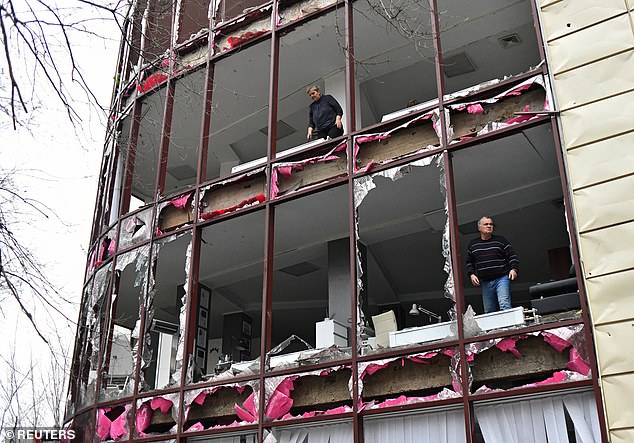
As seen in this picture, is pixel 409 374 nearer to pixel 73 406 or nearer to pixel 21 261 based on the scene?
pixel 21 261

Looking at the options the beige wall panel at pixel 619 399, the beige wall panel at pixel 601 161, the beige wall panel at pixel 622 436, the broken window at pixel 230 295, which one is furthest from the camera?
the broken window at pixel 230 295

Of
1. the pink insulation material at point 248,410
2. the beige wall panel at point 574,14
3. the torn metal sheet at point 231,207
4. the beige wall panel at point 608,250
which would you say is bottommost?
the pink insulation material at point 248,410

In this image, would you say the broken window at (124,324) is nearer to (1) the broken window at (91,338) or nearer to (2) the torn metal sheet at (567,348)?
(1) the broken window at (91,338)

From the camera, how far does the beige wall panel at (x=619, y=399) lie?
827 centimetres

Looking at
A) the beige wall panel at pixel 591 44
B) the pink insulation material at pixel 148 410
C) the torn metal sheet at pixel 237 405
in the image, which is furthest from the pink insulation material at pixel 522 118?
the pink insulation material at pixel 148 410

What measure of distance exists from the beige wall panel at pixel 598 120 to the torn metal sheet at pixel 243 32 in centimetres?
717

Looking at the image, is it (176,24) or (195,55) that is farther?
(176,24)

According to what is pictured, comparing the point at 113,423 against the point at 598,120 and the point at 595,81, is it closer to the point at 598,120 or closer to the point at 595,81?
the point at 598,120

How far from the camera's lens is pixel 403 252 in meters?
17.5

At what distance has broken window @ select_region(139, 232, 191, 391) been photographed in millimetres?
13742

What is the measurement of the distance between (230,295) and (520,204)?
868 cm

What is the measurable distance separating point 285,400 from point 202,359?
716 cm

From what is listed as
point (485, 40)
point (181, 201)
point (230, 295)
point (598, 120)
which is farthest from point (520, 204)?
point (230, 295)

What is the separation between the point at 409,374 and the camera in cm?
1036
